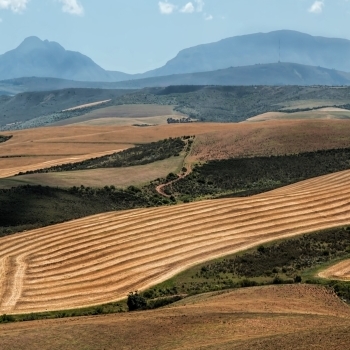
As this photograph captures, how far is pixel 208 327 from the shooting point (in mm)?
34719

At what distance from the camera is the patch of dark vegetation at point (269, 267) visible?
4956 cm

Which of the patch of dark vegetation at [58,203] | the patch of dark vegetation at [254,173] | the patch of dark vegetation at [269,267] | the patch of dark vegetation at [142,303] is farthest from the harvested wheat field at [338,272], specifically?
the patch of dark vegetation at [254,173]

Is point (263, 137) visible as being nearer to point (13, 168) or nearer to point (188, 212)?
point (13, 168)

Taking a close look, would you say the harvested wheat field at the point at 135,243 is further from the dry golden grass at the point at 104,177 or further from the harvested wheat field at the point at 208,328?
the dry golden grass at the point at 104,177

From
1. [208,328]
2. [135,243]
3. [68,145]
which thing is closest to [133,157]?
[68,145]

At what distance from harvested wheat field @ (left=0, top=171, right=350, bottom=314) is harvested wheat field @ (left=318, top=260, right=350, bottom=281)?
8443 millimetres

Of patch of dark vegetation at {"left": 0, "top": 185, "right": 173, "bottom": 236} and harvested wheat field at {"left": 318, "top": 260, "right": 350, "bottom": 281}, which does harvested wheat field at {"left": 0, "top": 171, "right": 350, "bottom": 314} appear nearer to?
patch of dark vegetation at {"left": 0, "top": 185, "right": 173, "bottom": 236}

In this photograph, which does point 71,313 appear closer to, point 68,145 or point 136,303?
point 136,303

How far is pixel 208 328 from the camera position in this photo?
34.6m

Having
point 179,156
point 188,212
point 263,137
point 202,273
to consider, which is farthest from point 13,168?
point 202,273

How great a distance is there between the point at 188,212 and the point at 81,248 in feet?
45.0

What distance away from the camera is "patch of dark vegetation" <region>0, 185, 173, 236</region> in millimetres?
76750

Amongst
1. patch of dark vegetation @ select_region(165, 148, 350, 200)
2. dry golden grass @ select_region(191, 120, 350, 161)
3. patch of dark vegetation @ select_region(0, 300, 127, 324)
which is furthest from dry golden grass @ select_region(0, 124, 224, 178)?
patch of dark vegetation @ select_region(0, 300, 127, 324)

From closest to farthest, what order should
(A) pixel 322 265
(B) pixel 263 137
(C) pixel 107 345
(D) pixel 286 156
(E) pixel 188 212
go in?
(C) pixel 107 345, (A) pixel 322 265, (E) pixel 188 212, (D) pixel 286 156, (B) pixel 263 137
